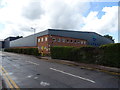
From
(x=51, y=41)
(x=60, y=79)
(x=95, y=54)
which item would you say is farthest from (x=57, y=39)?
(x=60, y=79)

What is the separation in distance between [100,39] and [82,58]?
164ft

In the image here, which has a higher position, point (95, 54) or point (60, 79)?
point (95, 54)

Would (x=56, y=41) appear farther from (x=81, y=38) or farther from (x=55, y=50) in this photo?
(x=55, y=50)

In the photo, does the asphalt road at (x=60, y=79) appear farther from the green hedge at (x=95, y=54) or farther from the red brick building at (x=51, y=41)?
the red brick building at (x=51, y=41)

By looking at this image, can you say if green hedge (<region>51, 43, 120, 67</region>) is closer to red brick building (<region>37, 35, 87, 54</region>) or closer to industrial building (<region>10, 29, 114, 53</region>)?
industrial building (<region>10, 29, 114, 53</region>)

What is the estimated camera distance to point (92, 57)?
1328 centimetres

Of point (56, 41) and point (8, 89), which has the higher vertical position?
point (56, 41)

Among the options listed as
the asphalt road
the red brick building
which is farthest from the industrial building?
the asphalt road

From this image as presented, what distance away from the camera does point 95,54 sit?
13.0 meters

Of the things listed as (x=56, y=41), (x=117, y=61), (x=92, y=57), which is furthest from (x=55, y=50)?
(x=56, y=41)

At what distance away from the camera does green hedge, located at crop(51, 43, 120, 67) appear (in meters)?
10.8

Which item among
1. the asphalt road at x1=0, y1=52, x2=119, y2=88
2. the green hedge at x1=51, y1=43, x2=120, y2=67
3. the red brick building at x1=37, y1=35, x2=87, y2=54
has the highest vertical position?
the red brick building at x1=37, y1=35, x2=87, y2=54

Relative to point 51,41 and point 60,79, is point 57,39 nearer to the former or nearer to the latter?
point 51,41

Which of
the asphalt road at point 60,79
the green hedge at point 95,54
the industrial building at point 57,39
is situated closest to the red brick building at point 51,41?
the industrial building at point 57,39
